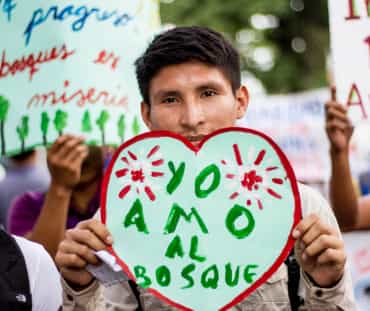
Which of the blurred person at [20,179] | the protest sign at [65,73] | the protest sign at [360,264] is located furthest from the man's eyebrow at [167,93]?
the blurred person at [20,179]

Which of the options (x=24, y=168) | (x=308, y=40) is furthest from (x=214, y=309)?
(x=308, y=40)

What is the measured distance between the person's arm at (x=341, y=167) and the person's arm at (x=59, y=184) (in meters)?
0.92

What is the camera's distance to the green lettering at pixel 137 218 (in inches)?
70.2

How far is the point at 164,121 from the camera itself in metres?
2.00

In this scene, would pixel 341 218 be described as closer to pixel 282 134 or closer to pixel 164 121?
pixel 164 121

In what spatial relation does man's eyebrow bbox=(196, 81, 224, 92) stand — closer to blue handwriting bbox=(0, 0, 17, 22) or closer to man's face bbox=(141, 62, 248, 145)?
man's face bbox=(141, 62, 248, 145)

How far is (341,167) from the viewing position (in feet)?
9.69

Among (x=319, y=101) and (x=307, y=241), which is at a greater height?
(x=319, y=101)

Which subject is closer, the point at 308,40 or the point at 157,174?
the point at 157,174

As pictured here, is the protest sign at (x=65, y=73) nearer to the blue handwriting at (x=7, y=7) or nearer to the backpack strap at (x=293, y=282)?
the blue handwriting at (x=7, y=7)

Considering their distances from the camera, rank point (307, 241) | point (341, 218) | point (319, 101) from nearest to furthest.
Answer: point (307, 241)
point (341, 218)
point (319, 101)

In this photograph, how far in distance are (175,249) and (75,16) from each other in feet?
5.19

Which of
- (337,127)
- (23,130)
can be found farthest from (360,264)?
(23,130)

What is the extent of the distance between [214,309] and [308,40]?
46.9 feet
